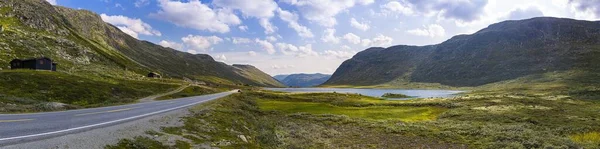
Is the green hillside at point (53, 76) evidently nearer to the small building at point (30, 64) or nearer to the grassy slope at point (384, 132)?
the small building at point (30, 64)

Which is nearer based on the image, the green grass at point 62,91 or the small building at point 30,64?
the green grass at point 62,91

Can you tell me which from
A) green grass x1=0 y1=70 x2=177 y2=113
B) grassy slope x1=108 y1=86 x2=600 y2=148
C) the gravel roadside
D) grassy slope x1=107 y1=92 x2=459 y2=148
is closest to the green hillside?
green grass x1=0 y1=70 x2=177 y2=113

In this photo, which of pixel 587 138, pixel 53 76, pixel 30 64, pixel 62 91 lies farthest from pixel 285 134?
pixel 30 64

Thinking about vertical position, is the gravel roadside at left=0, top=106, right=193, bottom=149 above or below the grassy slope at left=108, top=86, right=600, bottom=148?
above

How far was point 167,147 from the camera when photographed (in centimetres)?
1973

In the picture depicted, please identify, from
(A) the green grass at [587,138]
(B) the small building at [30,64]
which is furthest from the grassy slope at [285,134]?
(B) the small building at [30,64]

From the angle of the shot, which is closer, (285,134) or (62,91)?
(285,134)

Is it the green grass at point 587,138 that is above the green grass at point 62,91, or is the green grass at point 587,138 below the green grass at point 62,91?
below

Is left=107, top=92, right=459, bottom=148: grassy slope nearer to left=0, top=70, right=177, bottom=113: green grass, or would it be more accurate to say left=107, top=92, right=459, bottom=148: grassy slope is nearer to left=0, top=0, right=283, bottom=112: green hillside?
left=0, top=0, right=283, bottom=112: green hillside

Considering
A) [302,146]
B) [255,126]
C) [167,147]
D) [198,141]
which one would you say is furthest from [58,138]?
[255,126]

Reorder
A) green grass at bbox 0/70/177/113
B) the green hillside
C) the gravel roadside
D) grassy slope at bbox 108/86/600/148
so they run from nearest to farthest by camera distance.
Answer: the gravel roadside → grassy slope at bbox 108/86/600/148 → the green hillside → green grass at bbox 0/70/177/113

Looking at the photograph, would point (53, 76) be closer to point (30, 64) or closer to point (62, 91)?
point (62, 91)

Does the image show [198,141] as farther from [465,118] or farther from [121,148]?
[465,118]

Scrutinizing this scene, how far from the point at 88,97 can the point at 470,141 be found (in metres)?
71.0
